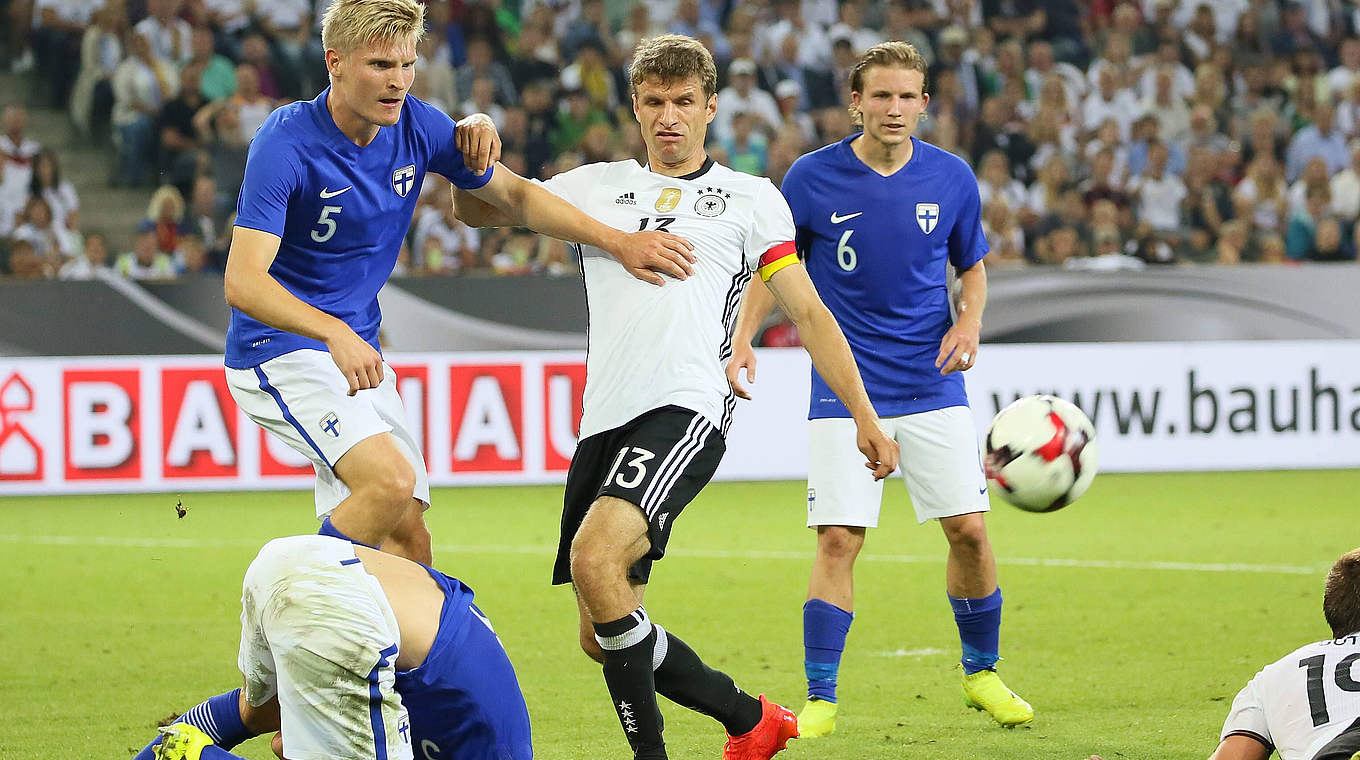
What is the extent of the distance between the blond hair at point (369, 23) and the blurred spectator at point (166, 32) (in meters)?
11.7

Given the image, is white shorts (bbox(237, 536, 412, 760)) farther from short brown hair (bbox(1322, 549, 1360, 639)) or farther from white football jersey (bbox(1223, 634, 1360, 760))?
short brown hair (bbox(1322, 549, 1360, 639))

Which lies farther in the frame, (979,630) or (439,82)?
(439,82)

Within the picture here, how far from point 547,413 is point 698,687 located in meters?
7.13

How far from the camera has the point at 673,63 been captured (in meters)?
4.62

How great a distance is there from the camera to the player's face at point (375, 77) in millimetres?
4461

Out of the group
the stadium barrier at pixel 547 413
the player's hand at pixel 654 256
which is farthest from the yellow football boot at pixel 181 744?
the stadium barrier at pixel 547 413

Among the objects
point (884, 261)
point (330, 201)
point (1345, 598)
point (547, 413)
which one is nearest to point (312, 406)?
point (330, 201)

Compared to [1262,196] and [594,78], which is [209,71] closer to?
[594,78]

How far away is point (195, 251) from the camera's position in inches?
531

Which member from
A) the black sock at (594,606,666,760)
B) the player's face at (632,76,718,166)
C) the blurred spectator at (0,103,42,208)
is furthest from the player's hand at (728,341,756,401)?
the blurred spectator at (0,103,42,208)

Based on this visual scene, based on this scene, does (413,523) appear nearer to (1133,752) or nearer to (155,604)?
(1133,752)

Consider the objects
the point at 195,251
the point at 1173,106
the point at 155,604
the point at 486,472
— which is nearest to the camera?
the point at 155,604

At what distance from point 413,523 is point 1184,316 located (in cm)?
908

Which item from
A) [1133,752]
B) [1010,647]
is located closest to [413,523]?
[1133,752]
